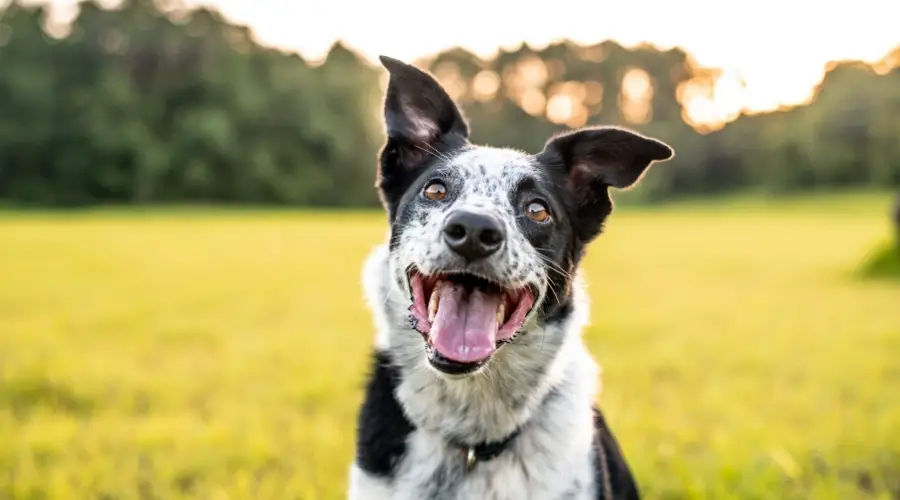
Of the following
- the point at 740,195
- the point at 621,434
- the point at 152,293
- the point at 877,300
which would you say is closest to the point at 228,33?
the point at 740,195

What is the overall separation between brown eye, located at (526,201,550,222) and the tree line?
45605mm

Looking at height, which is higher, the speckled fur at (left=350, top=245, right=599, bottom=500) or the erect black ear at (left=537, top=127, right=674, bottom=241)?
the erect black ear at (left=537, top=127, right=674, bottom=241)

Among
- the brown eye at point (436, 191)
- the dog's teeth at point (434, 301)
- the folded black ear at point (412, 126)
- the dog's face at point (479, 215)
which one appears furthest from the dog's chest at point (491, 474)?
the folded black ear at point (412, 126)

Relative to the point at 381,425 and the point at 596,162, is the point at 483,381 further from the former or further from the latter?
the point at 596,162

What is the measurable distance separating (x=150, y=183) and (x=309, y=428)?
5110 cm

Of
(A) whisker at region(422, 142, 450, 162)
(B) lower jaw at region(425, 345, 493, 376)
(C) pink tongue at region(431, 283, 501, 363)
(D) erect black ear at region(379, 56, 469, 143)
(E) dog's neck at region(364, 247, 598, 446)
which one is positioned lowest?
(E) dog's neck at region(364, 247, 598, 446)

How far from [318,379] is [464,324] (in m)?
4.35

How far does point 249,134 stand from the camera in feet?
193

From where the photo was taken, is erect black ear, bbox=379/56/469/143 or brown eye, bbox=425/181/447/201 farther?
erect black ear, bbox=379/56/469/143

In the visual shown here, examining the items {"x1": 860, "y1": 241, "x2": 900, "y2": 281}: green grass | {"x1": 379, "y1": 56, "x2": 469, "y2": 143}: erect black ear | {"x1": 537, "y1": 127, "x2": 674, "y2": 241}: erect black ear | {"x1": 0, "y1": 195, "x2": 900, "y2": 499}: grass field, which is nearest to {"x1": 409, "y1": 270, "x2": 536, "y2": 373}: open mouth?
{"x1": 537, "y1": 127, "x2": 674, "y2": 241}: erect black ear

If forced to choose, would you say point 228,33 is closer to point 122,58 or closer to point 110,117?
point 122,58

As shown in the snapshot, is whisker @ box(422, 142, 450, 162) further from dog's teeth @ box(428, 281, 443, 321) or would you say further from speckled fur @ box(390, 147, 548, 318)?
dog's teeth @ box(428, 281, 443, 321)

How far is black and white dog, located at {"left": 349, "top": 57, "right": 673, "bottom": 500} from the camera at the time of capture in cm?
306

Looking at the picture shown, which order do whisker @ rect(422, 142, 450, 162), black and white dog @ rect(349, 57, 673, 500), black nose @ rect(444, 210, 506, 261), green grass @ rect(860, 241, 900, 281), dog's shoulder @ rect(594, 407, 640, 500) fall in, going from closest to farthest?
black nose @ rect(444, 210, 506, 261) < black and white dog @ rect(349, 57, 673, 500) < dog's shoulder @ rect(594, 407, 640, 500) < whisker @ rect(422, 142, 450, 162) < green grass @ rect(860, 241, 900, 281)
